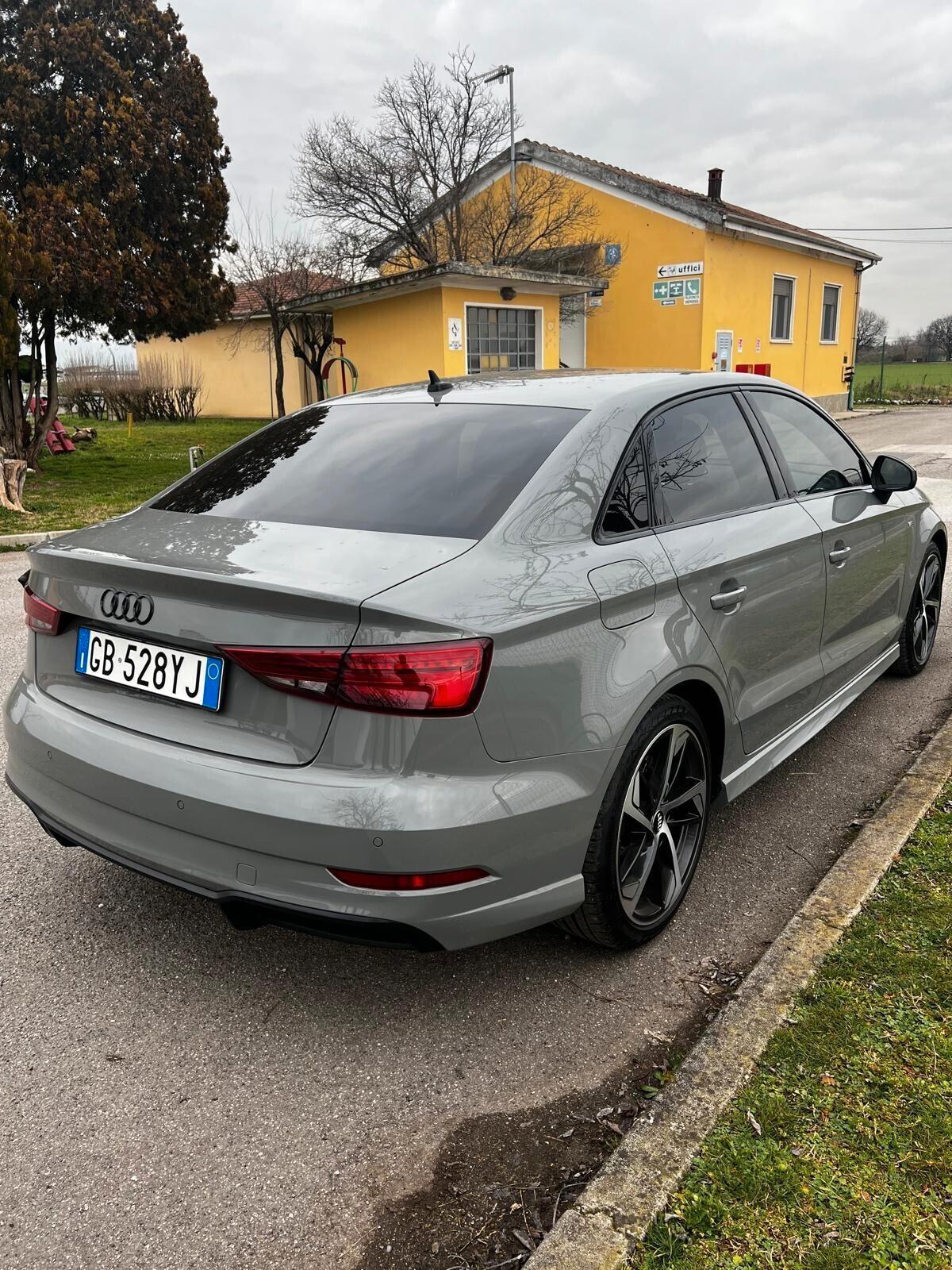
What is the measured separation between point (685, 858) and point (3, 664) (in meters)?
4.01

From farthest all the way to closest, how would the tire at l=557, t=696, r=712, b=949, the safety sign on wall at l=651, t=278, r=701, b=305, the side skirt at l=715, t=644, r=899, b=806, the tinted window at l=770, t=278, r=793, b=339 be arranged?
the tinted window at l=770, t=278, r=793, b=339 < the safety sign on wall at l=651, t=278, r=701, b=305 < the side skirt at l=715, t=644, r=899, b=806 < the tire at l=557, t=696, r=712, b=949

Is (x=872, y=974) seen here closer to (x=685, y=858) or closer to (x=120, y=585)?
(x=685, y=858)

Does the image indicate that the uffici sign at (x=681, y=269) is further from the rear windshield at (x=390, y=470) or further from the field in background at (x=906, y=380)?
the rear windshield at (x=390, y=470)

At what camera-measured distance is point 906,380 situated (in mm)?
43188

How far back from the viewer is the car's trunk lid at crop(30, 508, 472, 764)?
2096 millimetres

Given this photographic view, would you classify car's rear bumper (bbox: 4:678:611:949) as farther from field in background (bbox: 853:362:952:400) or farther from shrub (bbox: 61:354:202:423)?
field in background (bbox: 853:362:952:400)

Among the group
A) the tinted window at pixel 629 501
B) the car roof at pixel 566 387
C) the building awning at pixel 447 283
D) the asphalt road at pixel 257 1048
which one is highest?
the building awning at pixel 447 283

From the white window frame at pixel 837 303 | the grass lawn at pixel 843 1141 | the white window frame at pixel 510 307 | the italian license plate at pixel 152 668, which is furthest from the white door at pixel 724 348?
the italian license plate at pixel 152 668

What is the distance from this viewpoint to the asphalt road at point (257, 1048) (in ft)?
6.27

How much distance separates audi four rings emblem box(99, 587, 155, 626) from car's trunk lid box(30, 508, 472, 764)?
12mm

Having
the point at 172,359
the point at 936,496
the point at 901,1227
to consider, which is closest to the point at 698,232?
the point at 936,496

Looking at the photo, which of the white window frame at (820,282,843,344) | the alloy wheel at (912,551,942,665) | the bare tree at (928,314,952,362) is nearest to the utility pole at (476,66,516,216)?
the white window frame at (820,282,843,344)

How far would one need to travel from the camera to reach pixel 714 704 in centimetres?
288

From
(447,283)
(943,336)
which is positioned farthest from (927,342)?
(447,283)
